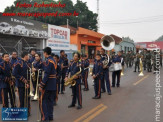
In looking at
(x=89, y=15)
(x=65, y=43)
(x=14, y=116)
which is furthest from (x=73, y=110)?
(x=89, y=15)

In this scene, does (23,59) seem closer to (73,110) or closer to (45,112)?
(45,112)

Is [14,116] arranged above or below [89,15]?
below

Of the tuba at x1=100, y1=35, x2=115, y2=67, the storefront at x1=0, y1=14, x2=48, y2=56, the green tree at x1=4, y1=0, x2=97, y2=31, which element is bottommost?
the tuba at x1=100, y1=35, x2=115, y2=67

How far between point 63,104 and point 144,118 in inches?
113

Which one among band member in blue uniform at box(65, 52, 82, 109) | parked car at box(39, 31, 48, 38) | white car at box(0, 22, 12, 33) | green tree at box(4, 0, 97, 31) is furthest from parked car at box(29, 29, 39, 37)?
green tree at box(4, 0, 97, 31)

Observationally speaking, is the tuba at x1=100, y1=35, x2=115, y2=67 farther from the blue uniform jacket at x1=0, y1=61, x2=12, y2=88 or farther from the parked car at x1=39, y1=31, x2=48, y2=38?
the parked car at x1=39, y1=31, x2=48, y2=38

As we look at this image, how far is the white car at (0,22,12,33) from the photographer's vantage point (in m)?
14.1

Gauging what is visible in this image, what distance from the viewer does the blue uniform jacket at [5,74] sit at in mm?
5949

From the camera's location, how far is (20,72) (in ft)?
18.7

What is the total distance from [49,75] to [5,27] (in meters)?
10.5

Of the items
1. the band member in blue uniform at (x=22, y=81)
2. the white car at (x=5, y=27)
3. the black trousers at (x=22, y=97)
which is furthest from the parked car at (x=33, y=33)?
the black trousers at (x=22, y=97)

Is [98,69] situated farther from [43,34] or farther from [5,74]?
[43,34]

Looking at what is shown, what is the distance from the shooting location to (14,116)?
5312 mm

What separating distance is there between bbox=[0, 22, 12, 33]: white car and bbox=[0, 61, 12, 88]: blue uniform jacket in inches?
349
